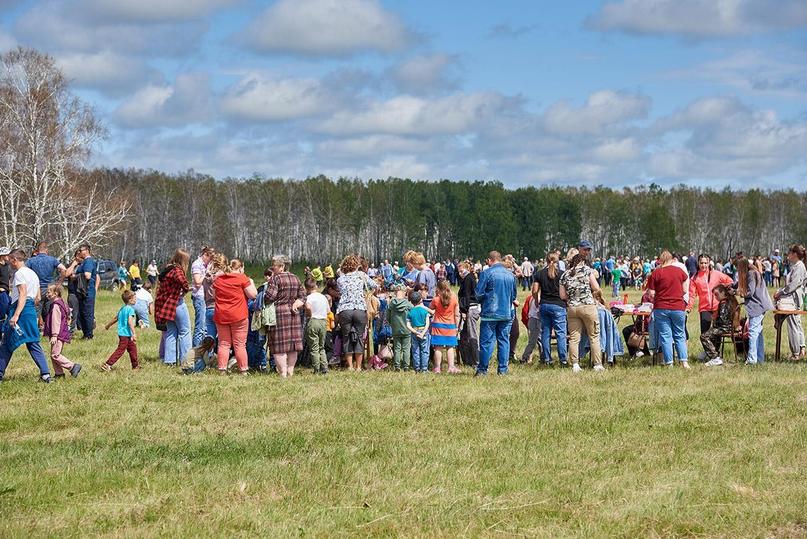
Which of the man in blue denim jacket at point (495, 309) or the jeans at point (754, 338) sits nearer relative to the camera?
the man in blue denim jacket at point (495, 309)

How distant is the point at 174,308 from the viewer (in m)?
14.7

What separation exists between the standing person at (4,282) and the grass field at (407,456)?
1.00m

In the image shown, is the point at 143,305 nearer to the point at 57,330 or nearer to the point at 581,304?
the point at 57,330

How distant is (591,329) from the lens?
1430 centimetres

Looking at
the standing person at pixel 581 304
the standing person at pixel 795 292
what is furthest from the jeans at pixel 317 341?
the standing person at pixel 795 292

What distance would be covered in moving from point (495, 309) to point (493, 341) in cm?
51

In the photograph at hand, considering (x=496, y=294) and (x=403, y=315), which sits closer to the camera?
(x=496, y=294)

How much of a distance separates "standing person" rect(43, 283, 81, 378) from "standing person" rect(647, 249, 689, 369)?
816cm

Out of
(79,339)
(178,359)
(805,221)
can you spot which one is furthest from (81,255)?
(805,221)

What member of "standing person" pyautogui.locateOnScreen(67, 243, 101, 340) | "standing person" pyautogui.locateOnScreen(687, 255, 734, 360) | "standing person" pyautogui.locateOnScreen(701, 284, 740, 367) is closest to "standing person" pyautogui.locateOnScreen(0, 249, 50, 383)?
"standing person" pyautogui.locateOnScreen(67, 243, 101, 340)

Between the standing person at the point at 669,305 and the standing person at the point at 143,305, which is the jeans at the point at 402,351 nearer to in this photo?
the standing person at the point at 669,305

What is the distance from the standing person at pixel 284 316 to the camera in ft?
45.9

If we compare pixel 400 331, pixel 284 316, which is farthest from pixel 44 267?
pixel 400 331

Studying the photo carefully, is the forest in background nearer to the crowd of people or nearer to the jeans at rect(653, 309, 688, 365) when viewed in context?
the crowd of people
